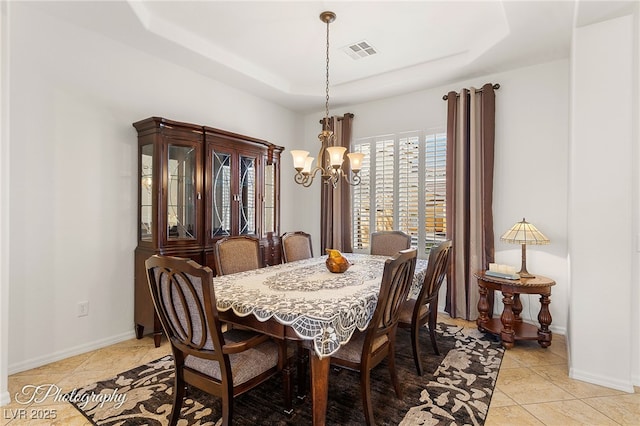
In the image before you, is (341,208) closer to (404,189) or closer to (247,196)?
(404,189)

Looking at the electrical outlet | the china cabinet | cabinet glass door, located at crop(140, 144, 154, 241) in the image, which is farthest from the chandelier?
the electrical outlet

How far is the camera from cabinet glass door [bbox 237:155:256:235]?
12.5 feet

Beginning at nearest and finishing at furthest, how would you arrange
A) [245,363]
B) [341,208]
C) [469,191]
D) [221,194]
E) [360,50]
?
[245,363] < [360,50] < [221,194] < [469,191] < [341,208]

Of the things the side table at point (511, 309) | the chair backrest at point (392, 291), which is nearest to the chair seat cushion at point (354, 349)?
the chair backrest at point (392, 291)

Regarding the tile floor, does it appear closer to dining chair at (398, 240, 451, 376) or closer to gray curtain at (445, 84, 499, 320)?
dining chair at (398, 240, 451, 376)

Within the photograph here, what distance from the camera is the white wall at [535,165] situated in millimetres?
3379

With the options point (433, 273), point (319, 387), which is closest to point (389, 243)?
point (433, 273)

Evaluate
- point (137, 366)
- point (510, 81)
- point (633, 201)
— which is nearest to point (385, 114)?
point (510, 81)

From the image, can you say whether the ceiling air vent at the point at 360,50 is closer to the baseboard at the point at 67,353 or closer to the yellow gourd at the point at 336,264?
the yellow gourd at the point at 336,264

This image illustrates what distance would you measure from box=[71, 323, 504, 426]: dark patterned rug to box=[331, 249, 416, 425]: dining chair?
174 millimetres

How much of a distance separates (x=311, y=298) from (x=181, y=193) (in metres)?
2.04

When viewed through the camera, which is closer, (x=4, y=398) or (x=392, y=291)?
(x=392, y=291)

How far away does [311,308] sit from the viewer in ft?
5.58

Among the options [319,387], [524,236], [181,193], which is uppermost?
[181,193]
